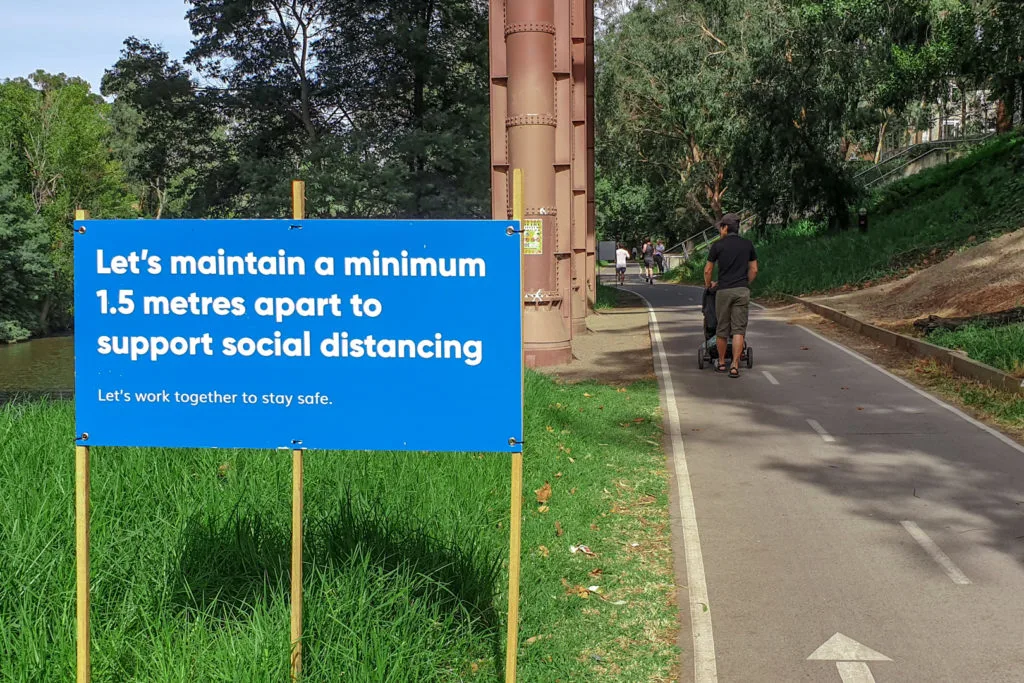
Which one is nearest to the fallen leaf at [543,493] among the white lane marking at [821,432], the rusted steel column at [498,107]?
the white lane marking at [821,432]

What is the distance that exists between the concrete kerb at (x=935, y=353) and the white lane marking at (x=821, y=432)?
106 inches

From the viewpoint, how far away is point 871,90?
124ft

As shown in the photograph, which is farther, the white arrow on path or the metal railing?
the metal railing

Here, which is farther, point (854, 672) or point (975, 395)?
point (975, 395)

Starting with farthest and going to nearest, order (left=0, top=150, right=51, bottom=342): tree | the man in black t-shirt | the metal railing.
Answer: the metal railing
(left=0, top=150, right=51, bottom=342): tree
the man in black t-shirt

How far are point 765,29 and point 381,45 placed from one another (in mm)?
13709

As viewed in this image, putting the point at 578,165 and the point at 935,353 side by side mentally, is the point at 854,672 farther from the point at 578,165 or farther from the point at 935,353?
the point at 578,165

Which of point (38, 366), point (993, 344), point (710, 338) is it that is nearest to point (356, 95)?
point (38, 366)

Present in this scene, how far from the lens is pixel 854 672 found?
512 centimetres

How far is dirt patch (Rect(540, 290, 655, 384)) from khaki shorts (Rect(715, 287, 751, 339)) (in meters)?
1.43

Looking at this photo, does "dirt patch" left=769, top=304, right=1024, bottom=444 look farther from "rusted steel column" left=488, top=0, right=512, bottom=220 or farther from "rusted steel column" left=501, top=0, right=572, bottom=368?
"rusted steel column" left=488, top=0, right=512, bottom=220

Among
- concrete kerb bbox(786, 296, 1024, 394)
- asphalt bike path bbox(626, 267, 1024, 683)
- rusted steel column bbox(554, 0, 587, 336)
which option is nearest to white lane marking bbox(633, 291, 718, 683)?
asphalt bike path bbox(626, 267, 1024, 683)

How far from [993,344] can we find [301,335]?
512 inches

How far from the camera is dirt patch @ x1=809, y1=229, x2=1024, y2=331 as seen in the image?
840 inches
